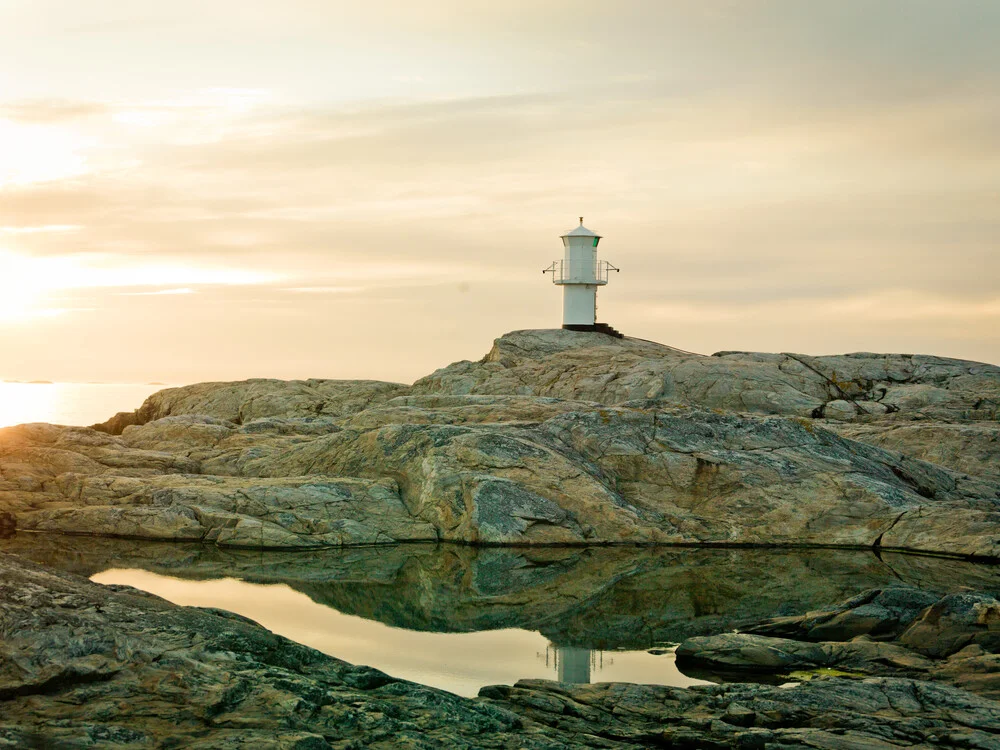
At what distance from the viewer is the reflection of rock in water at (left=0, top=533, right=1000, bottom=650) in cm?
1407

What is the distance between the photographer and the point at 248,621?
940 cm

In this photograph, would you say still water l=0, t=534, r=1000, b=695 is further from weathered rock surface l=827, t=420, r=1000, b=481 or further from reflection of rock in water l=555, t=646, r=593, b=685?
weathered rock surface l=827, t=420, r=1000, b=481

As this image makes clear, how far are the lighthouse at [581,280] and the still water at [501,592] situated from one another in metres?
25.6

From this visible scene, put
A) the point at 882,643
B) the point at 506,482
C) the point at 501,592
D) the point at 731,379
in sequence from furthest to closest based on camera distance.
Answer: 1. the point at 731,379
2. the point at 506,482
3. the point at 501,592
4. the point at 882,643

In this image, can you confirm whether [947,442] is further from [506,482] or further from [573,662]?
[573,662]

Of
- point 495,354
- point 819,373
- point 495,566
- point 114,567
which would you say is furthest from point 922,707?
point 495,354

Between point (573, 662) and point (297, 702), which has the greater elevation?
point (297, 702)

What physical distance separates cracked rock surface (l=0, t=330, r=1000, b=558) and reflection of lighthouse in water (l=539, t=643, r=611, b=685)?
817 cm

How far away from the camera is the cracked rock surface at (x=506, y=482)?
20573mm

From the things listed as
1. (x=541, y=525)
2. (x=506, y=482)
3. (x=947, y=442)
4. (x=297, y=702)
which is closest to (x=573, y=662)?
(x=297, y=702)

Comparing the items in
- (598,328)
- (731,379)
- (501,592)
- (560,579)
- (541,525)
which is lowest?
(501,592)

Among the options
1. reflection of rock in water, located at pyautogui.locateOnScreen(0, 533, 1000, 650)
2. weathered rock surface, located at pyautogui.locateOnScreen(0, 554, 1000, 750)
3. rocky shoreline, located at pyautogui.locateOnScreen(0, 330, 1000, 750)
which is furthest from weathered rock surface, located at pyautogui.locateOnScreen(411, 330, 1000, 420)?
weathered rock surface, located at pyautogui.locateOnScreen(0, 554, 1000, 750)

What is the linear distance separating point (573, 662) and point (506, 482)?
947cm

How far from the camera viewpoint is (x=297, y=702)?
7637mm
